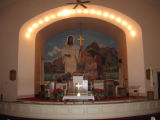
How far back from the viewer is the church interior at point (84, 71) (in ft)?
26.2

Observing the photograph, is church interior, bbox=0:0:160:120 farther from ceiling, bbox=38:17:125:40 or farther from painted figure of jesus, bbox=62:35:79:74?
painted figure of jesus, bbox=62:35:79:74

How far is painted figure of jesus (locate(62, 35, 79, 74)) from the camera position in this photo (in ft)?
47.9

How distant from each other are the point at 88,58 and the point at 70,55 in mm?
1479

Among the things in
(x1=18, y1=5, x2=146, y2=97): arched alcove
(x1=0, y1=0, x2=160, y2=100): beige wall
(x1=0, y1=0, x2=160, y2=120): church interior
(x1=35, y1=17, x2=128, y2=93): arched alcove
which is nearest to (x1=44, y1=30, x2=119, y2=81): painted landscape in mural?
(x1=0, y1=0, x2=160, y2=120): church interior

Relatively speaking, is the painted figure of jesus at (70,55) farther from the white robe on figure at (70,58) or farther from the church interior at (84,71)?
the church interior at (84,71)

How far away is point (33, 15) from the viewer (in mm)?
10898

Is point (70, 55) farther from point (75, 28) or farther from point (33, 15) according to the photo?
point (33, 15)

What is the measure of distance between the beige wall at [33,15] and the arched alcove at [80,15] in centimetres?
31

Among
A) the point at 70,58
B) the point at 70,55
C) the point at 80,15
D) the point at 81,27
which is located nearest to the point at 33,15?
the point at 80,15

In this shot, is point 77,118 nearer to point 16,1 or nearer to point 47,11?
point 47,11

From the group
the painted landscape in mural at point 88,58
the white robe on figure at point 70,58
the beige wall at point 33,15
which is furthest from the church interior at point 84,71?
the white robe on figure at point 70,58

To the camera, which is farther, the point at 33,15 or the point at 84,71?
the point at 84,71

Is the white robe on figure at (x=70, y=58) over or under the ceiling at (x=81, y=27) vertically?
under

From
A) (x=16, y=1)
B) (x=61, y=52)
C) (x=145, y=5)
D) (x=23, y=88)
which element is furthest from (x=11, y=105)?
(x=145, y=5)
